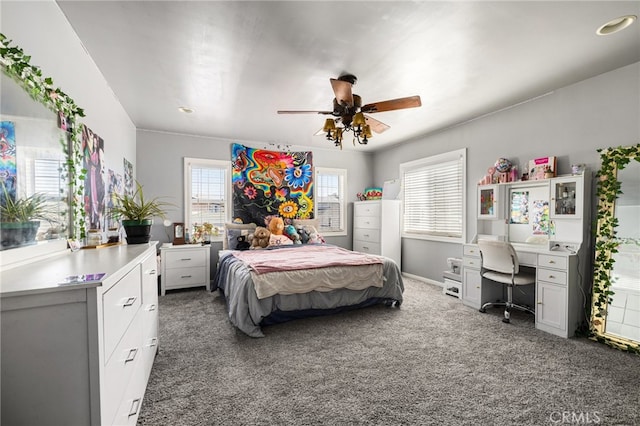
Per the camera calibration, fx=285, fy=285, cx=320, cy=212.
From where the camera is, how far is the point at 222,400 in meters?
1.83

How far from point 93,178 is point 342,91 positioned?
2.23 metres

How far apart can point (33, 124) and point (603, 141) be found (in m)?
4.43

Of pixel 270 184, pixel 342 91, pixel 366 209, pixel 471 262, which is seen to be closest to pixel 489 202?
pixel 471 262

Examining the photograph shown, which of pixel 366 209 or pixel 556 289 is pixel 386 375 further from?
pixel 366 209

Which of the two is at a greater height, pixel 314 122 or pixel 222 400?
pixel 314 122

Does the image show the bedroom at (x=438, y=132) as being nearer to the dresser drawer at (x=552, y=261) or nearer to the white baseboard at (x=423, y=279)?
the white baseboard at (x=423, y=279)

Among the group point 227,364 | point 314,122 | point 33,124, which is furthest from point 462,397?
point 314,122

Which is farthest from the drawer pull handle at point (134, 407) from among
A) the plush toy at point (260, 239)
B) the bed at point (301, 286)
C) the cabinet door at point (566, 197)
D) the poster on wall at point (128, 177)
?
the cabinet door at point (566, 197)

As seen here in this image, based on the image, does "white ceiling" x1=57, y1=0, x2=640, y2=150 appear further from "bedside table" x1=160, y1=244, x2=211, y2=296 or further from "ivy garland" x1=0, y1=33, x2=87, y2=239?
"bedside table" x1=160, y1=244, x2=211, y2=296

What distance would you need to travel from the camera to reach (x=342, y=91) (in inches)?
101

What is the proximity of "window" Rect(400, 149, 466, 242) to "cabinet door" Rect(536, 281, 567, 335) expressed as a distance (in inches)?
54.7

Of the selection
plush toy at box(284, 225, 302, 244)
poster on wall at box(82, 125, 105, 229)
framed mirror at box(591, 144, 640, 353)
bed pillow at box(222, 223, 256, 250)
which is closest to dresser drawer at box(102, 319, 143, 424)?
poster on wall at box(82, 125, 105, 229)

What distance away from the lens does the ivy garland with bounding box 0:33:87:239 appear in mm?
1233

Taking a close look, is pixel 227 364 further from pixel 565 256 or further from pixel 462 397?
pixel 565 256
